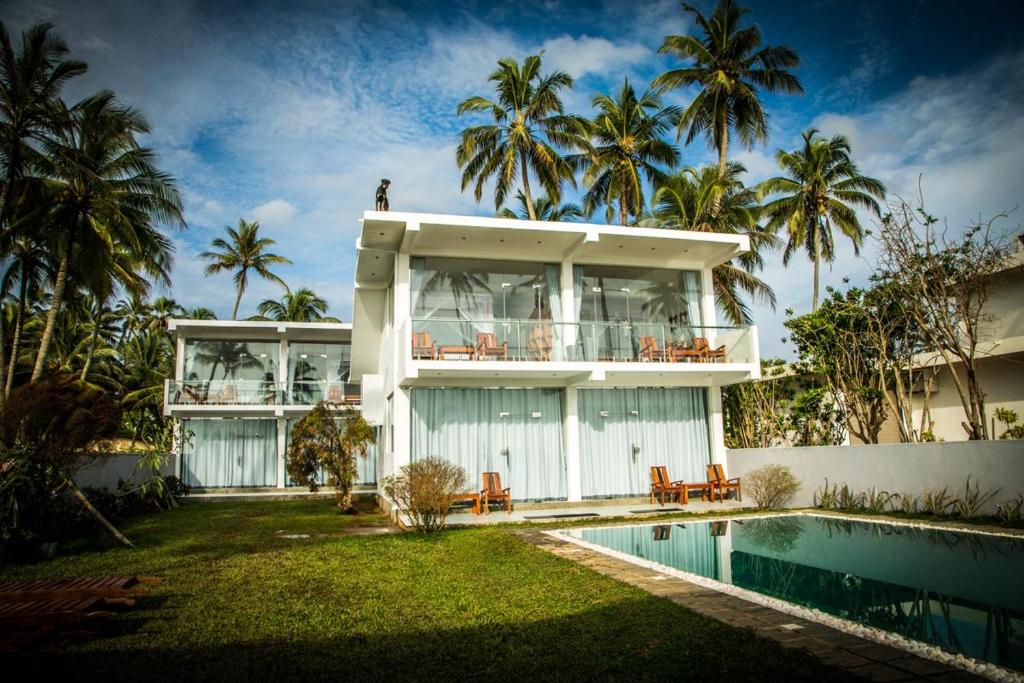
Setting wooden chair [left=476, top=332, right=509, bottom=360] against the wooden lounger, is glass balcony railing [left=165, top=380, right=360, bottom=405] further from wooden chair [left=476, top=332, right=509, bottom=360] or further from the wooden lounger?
the wooden lounger

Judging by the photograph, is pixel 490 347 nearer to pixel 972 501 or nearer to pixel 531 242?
pixel 531 242

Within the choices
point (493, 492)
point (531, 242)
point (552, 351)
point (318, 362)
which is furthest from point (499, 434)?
point (318, 362)

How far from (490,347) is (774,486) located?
6851 mm

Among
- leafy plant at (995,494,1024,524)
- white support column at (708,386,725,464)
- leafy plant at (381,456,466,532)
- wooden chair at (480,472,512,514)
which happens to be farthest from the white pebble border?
white support column at (708,386,725,464)

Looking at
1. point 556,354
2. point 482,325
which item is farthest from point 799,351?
point 482,325

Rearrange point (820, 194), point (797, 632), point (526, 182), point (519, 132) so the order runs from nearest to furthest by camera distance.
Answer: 1. point (797, 632)
2. point (519, 132)
3. point (526, 182)
4. point (820, 194)

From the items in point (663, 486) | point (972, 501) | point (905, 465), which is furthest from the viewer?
point (663, 486)

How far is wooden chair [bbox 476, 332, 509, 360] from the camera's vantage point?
14734mm

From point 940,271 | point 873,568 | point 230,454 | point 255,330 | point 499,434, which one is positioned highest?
point 255,330

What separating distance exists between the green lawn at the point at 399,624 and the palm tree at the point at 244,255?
33986mm

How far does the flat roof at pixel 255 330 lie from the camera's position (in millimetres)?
26703

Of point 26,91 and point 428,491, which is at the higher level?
point 26,91

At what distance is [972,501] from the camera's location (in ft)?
37.6

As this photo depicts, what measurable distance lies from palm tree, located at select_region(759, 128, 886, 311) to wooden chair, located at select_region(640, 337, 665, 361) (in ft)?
49.9
